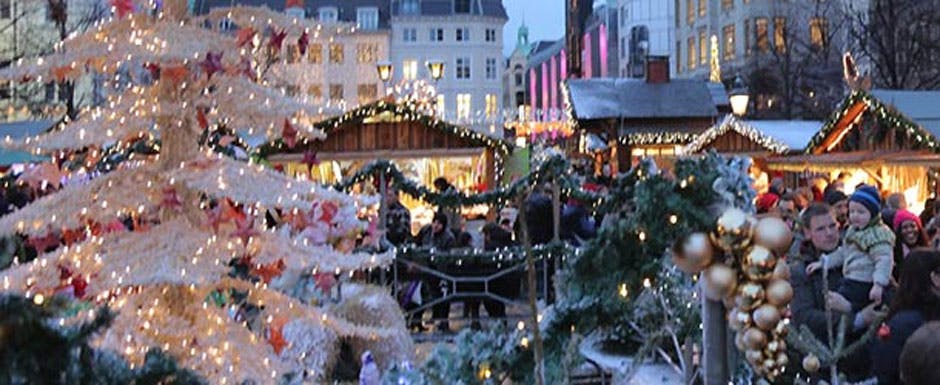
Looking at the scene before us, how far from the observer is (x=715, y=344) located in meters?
3.07

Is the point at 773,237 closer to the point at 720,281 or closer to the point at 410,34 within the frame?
A: the point at 720,281

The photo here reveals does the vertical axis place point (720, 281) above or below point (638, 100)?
below

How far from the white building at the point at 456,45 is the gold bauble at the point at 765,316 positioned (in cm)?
7088

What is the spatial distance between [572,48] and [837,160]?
4886 centimetres

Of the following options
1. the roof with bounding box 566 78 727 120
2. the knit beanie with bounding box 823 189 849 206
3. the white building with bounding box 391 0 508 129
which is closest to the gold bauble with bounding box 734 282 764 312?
the knit beanie with bounding box 823 189 849 206

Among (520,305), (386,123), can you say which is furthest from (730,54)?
(520,305)

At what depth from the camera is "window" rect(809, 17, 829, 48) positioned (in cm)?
3961

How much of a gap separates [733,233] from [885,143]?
50.8ft

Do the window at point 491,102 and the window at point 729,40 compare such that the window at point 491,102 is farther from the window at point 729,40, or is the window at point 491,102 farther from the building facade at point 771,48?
the window at point 729,40

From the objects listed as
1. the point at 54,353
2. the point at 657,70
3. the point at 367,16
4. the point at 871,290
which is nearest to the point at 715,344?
the point at 54,353

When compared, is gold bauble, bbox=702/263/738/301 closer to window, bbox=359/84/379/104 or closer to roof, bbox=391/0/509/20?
window, bbox=359/84/379/104

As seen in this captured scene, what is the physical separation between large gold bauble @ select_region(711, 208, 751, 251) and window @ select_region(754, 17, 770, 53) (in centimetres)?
4852

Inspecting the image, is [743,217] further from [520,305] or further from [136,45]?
[520,305]

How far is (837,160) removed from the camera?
1780 cm
